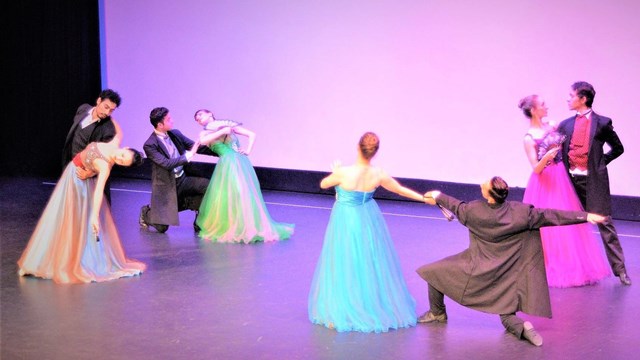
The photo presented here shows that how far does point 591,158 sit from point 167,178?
3424mm

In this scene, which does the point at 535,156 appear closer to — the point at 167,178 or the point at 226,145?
the point at 226,145

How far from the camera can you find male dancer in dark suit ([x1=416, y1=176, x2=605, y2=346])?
465 centimetres

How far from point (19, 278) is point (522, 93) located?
4.89m

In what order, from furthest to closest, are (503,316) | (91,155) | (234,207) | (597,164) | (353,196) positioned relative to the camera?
(234,207) < (597,164) < (91,155) < (353,196) < (503,316)

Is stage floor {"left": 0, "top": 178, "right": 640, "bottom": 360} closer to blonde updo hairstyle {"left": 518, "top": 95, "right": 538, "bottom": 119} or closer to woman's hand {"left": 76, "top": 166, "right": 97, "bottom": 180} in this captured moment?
woman's hand {"left": 76, "top": 166, "right": 97, "bottom": 180}

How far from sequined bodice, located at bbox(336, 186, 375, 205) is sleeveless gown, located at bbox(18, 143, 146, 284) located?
1834mm

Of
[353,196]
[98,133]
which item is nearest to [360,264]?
[353,196]

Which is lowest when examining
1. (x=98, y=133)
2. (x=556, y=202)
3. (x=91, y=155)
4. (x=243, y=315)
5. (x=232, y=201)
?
(x=243, y=315)

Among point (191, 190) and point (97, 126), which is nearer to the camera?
point (97, 126)

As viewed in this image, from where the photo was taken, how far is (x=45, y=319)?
4988 mm

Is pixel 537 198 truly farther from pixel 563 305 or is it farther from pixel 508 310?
pixel 508 310

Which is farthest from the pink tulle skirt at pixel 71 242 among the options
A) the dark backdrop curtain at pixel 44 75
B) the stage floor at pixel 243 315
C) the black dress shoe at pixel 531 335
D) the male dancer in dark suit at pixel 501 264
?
the dark backdrop curtain at pixel 44 75

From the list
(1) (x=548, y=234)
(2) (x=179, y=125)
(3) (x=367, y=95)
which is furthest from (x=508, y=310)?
(2) (x=179, y=125)

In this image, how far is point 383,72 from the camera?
30.0ft
